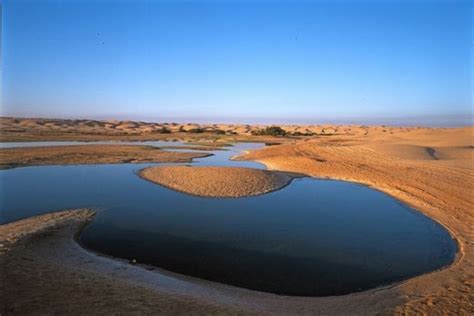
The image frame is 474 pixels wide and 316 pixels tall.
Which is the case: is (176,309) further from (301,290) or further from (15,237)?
(15,237)

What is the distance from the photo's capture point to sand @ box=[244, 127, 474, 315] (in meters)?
7.18

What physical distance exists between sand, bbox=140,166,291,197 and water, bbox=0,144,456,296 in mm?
779

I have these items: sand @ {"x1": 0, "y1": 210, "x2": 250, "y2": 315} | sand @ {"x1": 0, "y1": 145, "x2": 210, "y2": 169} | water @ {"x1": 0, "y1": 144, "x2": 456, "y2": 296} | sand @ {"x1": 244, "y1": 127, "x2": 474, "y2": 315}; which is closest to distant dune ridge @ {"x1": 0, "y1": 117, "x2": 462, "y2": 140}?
sand @ {"x1": 0, "y1": 145, "x2": 210, "y2": 169}

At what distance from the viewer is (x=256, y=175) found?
19.2 meters

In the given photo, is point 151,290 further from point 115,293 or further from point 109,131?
point 109,131

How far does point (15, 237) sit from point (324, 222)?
9.35 m

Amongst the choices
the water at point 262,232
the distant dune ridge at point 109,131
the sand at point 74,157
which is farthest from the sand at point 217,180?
the distant dune ridge at point 109,131

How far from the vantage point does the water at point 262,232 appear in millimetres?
8461

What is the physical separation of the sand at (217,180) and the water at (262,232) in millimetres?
779

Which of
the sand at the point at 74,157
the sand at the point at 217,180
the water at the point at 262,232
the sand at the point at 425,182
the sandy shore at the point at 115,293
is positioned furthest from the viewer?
the sand at the point at 74,157

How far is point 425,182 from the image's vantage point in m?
18.1

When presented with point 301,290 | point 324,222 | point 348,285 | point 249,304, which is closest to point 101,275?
point 249,304

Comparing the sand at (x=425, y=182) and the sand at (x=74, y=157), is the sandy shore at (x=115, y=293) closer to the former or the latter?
the sand at (x=425, y=182)

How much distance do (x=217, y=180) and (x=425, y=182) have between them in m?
10.3
